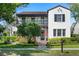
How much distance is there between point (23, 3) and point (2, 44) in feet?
2.09

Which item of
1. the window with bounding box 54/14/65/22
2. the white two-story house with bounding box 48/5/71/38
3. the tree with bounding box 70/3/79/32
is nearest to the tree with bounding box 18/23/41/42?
the white two-story house with bounding box 48/5/71/38

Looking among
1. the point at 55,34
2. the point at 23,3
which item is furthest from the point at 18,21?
the point at 55,34

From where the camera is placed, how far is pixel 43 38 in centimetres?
377

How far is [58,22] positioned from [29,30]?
1.37 feet

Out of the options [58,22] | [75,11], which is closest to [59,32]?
[58,22]

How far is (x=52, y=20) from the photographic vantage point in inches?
148

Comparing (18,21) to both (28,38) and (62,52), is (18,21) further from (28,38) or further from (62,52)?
(62,52)

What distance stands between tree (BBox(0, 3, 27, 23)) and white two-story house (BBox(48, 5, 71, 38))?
50cm

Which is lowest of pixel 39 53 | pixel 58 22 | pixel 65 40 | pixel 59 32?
pixel 39 53

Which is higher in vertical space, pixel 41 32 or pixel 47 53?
pixel 41 32

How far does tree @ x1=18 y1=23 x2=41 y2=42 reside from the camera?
3748mm

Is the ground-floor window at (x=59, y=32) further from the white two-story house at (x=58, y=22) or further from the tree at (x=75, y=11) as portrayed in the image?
the tree at (x=75, y=11)

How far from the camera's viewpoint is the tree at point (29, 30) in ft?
A: 12.3

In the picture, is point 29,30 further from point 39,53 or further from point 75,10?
point 75,10
